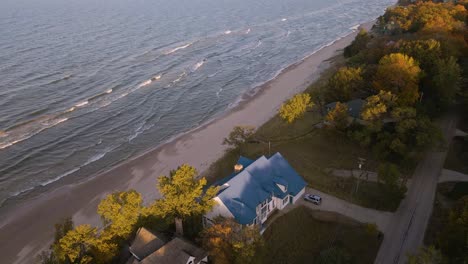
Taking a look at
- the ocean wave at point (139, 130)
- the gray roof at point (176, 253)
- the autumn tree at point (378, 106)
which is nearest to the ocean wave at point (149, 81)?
the ocean wave at point (139, 130)

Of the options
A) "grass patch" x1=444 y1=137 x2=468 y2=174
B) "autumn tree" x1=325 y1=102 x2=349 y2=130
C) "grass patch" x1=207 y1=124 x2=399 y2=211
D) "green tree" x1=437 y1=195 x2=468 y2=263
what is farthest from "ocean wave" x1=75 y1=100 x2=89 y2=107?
"green tree" x1=437 y1=195 x2=468 y2=263

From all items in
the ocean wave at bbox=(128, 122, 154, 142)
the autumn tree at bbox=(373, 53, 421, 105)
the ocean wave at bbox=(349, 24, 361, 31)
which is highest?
the autumn tree at bbox=(373, 53, 421, 105)

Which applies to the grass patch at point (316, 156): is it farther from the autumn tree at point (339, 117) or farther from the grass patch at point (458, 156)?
the grass patch at point (458, 156)

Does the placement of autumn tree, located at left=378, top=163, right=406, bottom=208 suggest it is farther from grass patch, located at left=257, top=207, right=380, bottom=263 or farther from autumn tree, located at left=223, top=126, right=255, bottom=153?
autumn tree, located at left=223, top=126, right=255, bottom=153

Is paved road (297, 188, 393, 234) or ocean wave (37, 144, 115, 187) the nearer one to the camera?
paved road (297, 188, 393, 234)

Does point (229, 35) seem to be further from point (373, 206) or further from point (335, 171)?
point (373, 206)

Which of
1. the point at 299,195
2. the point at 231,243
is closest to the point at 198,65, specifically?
the point at 299,195
